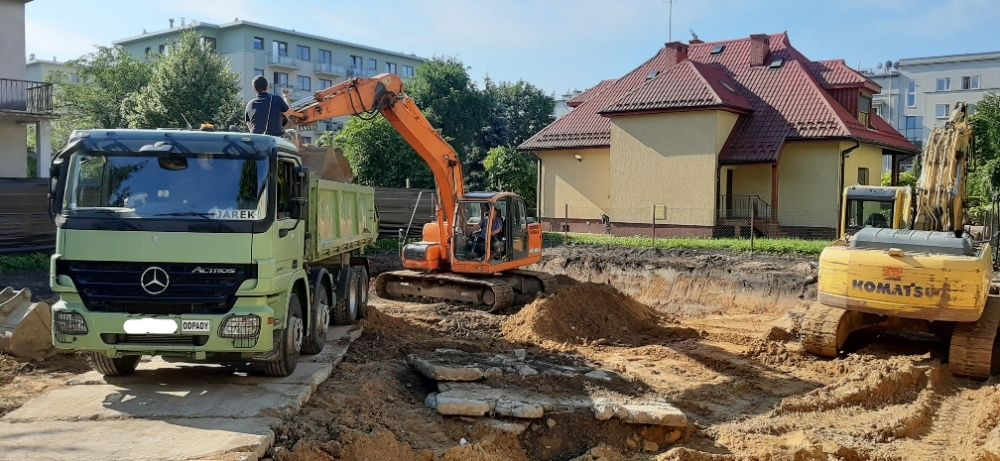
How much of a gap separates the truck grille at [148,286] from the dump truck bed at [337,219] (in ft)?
6.27

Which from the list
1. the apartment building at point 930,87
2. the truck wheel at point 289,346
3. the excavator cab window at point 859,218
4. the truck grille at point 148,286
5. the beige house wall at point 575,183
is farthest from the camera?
the apartment building at point 930,87

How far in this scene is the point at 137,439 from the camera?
6.05m

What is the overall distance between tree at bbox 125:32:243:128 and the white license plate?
1157 inches

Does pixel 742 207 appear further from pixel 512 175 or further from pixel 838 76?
pixel 512 175

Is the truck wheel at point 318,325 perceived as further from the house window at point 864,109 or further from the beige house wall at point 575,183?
the house window at point 864,109

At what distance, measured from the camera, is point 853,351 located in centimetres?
1195

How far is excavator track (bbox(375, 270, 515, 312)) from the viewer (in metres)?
14.6

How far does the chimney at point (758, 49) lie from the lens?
2914 centimetres

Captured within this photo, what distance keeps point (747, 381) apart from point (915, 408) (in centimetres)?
193

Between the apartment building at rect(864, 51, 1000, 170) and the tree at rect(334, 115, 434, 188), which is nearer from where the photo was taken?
the tree at rect(334, 115, 434, 188)

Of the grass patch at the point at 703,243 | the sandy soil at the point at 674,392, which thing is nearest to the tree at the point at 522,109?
the grass patch at the point at 703,243

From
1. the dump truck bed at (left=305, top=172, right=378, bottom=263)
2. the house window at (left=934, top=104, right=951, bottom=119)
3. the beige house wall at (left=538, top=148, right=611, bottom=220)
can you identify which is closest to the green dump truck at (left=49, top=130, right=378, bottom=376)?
the dump truck bed at (left=305, top=172, right=378, bottom=263)

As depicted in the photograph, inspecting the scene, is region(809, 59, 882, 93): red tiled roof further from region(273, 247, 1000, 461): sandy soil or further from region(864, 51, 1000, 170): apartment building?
region(864, 51, 1000, 170): apartment building

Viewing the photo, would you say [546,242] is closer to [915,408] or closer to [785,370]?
[785,370]
